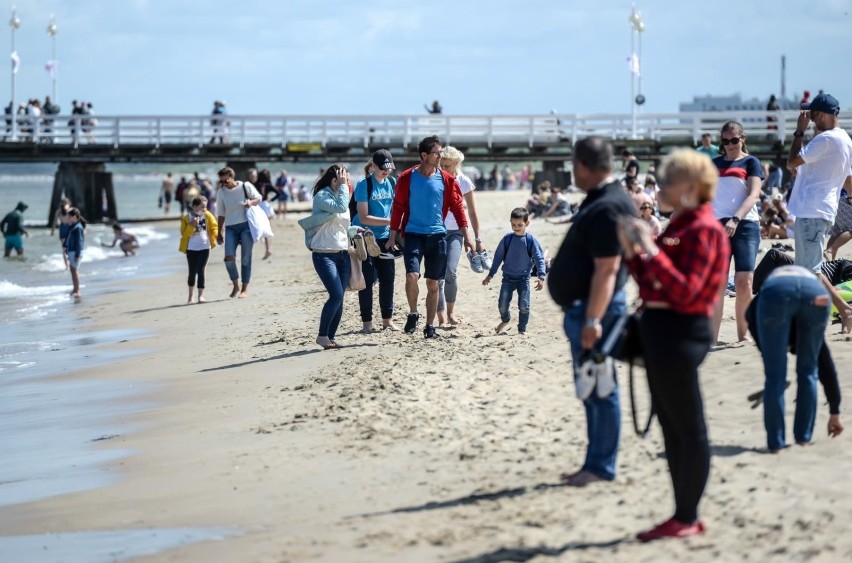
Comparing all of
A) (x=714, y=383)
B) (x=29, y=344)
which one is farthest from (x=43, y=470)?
(x=29, y=344)

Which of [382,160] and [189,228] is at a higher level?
Result: [382,160]

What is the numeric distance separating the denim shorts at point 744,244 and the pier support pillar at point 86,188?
34062mm

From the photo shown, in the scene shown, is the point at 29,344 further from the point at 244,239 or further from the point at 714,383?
the point at 714,383

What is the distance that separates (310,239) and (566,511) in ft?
17.9

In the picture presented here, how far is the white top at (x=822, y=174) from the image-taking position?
8234 millimetres

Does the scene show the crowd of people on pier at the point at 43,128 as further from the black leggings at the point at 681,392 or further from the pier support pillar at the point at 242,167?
the black leggings at the point at 681,392

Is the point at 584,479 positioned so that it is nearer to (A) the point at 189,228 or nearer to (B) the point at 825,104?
(B) the point at 825,104

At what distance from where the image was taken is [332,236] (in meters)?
10.3

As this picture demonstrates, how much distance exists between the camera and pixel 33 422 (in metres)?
8.55

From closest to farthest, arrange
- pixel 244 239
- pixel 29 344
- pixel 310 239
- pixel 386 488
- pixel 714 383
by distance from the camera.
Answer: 1. pixel 386 488
2. pixel 714 383
3. pixel 310 239
4. pixel 29 344
5. pixel 244 239

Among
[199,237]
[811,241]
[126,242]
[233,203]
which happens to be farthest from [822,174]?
[126,242]

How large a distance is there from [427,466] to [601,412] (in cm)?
119

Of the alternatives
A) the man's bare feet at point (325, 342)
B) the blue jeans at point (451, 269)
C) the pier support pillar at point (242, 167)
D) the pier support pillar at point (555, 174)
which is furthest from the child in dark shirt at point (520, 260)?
the pier support pillar at point (242, 167)

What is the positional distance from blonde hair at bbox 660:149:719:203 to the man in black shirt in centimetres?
33
